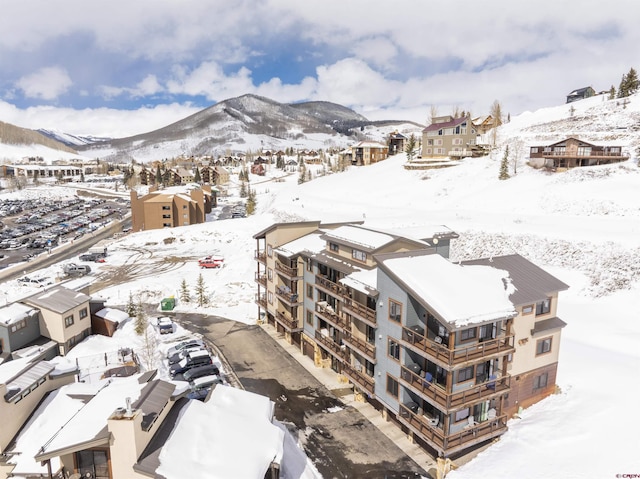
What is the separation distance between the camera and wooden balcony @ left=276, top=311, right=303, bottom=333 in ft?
117

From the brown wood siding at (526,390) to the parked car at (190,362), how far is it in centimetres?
2197

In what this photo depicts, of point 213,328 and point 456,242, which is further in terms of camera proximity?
point 456,242

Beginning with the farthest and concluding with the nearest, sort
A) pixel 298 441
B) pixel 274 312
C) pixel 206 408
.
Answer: pixel 274 312 < pixel 298 441 < pixel 206 408

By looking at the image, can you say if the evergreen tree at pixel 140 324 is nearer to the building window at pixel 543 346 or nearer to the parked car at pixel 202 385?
the parked car at pixel 202 385

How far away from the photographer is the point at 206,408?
64.2 ft

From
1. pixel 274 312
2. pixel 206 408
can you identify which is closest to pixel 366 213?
pixel 274 312

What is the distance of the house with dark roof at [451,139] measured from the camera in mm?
98031

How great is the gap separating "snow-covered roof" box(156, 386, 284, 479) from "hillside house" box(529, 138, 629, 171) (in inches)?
2776

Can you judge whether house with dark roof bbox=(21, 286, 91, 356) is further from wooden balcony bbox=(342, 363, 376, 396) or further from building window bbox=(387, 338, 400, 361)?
building window bbox=(387, 338, 400, 361)

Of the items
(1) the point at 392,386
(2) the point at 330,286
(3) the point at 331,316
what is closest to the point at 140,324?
(3) the point at 331,316

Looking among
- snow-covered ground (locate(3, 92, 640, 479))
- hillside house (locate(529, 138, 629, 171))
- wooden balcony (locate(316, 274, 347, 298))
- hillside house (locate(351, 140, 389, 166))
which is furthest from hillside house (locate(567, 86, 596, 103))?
wooden balcony (locate(316, 274, 347, 298))

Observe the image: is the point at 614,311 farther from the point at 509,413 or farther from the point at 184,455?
the point at 184,455

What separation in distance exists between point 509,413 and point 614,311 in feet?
64.1

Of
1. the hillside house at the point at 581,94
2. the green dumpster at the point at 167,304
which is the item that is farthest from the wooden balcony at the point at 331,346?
the hillside house at the point at 581,94
